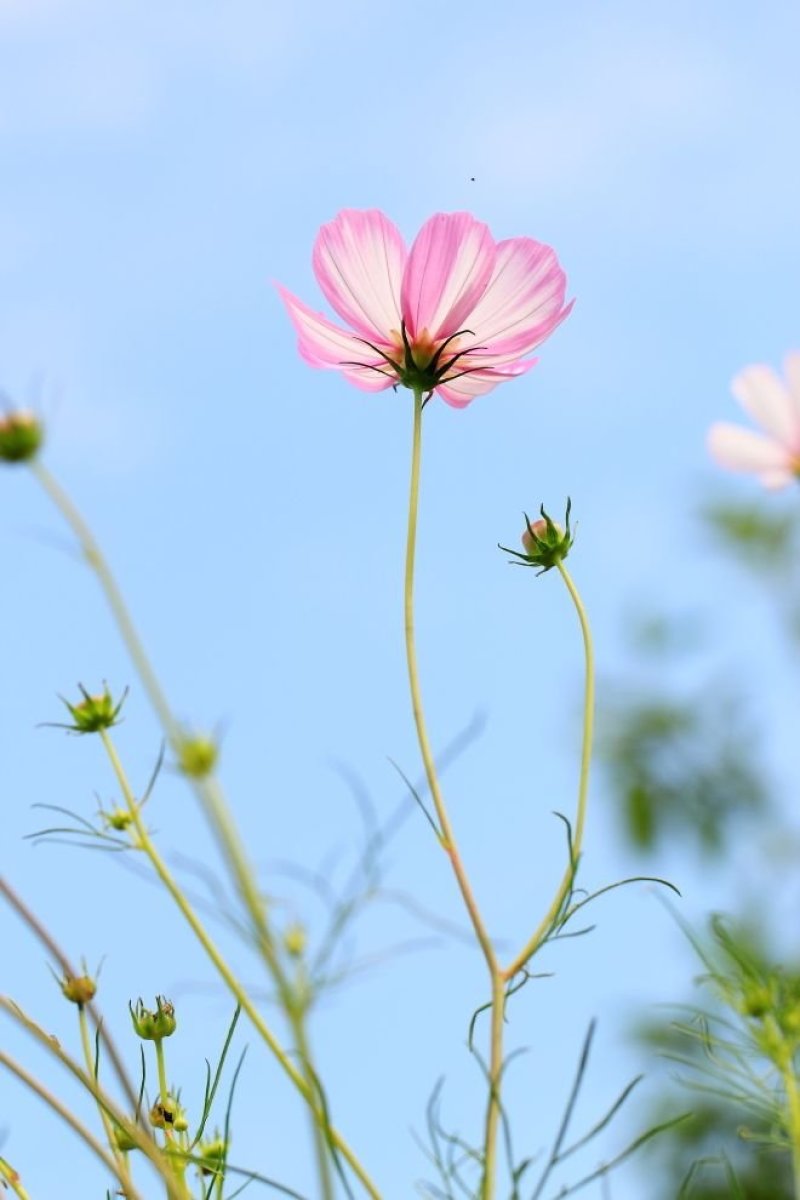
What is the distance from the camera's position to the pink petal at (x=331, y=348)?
77 cm

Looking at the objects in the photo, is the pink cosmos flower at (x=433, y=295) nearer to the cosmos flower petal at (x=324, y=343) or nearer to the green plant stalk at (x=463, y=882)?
the cosmos flower petal at (x=324, y=343)

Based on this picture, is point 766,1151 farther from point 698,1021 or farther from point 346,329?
point 346,329

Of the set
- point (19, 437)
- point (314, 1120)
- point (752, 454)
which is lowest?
point (314, 1120)

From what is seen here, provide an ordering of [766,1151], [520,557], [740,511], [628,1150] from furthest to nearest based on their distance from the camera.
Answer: [740,511] → [520,557] → [766,1151] → [628,1150]

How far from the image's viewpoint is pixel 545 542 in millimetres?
737

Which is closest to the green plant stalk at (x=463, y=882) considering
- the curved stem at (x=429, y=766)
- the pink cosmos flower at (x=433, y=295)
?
the curved stem at (x=429, y=766)

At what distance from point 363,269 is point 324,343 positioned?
0.15 ft

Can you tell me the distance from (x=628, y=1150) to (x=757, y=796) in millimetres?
6527

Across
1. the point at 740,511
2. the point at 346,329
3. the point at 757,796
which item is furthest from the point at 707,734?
the point at 346,329

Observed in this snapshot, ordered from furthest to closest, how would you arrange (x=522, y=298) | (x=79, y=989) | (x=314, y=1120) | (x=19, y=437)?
(x=522, y=298), (x=79, y=989), (x=19, y=437), (x=314, y=1120)

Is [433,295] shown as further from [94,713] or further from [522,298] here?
[94,713]

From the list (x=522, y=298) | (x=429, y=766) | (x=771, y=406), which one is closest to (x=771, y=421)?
(x=771, y=406)

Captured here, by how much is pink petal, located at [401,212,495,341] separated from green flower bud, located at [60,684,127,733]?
23 cm

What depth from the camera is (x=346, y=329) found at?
0.79 meters
